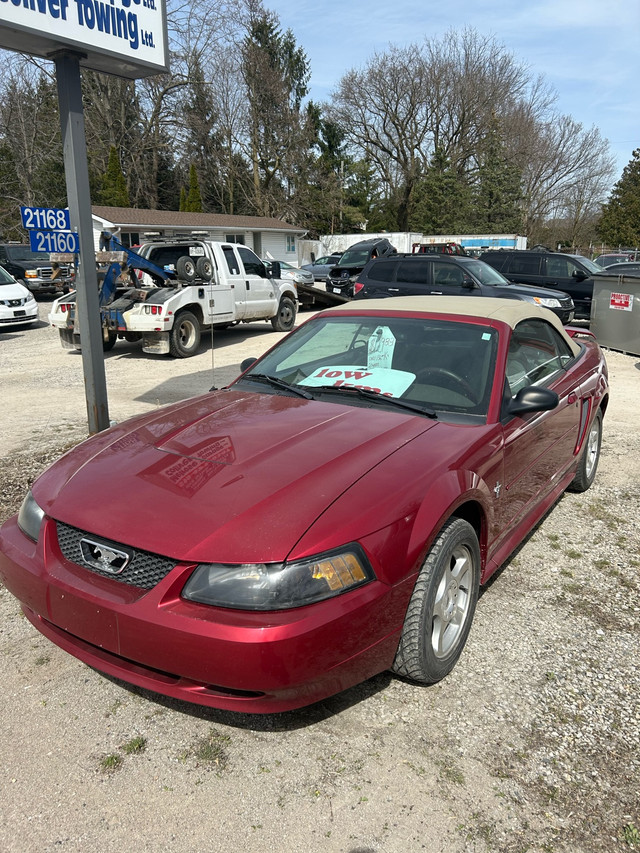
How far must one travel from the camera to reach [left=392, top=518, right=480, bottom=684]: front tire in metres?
2.55

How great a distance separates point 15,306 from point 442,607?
16.3 metres

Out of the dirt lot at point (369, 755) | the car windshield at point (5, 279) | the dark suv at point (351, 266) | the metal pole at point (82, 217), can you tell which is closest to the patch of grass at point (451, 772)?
the dirt lot at point (369, 755)

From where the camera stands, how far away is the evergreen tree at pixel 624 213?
175 feet

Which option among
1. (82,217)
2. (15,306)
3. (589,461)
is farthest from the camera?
(15,306)

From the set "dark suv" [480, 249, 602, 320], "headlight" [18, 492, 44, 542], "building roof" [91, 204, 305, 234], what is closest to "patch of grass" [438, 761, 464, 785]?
"headlight" [18, 492, 44, 542]

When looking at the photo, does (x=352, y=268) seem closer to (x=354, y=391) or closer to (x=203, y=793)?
(x=354, y=391)

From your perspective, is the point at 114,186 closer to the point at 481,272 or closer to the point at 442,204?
the point at 442,204

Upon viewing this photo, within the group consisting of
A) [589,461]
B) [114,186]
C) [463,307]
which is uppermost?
[114,186]

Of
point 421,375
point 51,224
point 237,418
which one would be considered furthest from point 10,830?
point 51,224

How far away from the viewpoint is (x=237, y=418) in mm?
3266

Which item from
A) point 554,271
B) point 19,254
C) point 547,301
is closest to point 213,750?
point 547,301

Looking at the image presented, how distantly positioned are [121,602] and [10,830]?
0.78 m

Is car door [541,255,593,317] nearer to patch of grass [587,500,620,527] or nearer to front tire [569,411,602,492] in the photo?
front tire [569,411,602,492]

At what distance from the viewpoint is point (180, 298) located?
11922 mm
